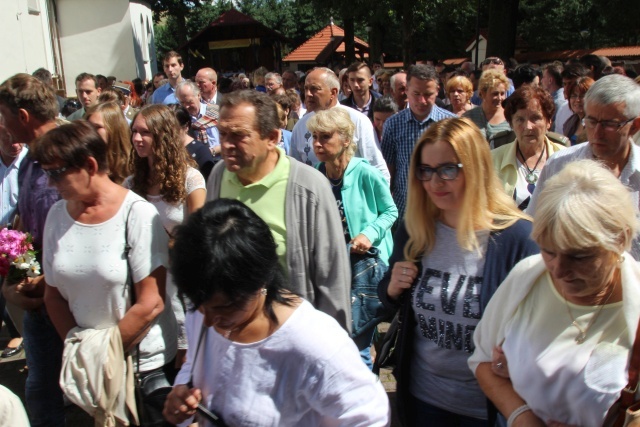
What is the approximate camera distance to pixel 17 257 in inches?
116

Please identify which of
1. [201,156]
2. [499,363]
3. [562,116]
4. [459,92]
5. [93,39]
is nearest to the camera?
[499,363]

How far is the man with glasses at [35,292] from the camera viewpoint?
9.98ft

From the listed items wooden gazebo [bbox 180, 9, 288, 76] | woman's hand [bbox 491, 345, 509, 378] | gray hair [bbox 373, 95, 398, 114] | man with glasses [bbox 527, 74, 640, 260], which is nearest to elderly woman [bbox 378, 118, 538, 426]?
woman's hand [bbox 491, 345, 509, 378]

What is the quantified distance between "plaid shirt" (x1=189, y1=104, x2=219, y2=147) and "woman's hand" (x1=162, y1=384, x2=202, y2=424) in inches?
160

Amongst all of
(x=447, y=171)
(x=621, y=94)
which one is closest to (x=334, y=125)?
(x=447, y=171)

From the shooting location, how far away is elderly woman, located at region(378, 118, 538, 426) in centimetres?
221

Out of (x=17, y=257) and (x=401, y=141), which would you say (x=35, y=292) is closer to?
(x=17, y=257)

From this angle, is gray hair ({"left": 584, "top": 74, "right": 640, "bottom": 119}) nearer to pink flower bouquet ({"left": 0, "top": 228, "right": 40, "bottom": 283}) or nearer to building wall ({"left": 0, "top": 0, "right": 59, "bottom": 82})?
pink flower bouquet ({"left": 0, "top": 228, "right": 40, "bottom": 283})

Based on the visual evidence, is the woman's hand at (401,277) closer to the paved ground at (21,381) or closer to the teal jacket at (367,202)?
the teal jacket at (367,202)

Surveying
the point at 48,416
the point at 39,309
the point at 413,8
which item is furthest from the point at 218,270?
the point at 413,8

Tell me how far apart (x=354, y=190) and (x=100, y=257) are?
1656mm

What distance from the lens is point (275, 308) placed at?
5.77 ft

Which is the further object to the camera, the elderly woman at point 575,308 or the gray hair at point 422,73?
the gray hair at point 422,73

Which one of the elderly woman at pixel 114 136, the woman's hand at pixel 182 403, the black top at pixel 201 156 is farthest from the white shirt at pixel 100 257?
the black top at pixel 201 156
